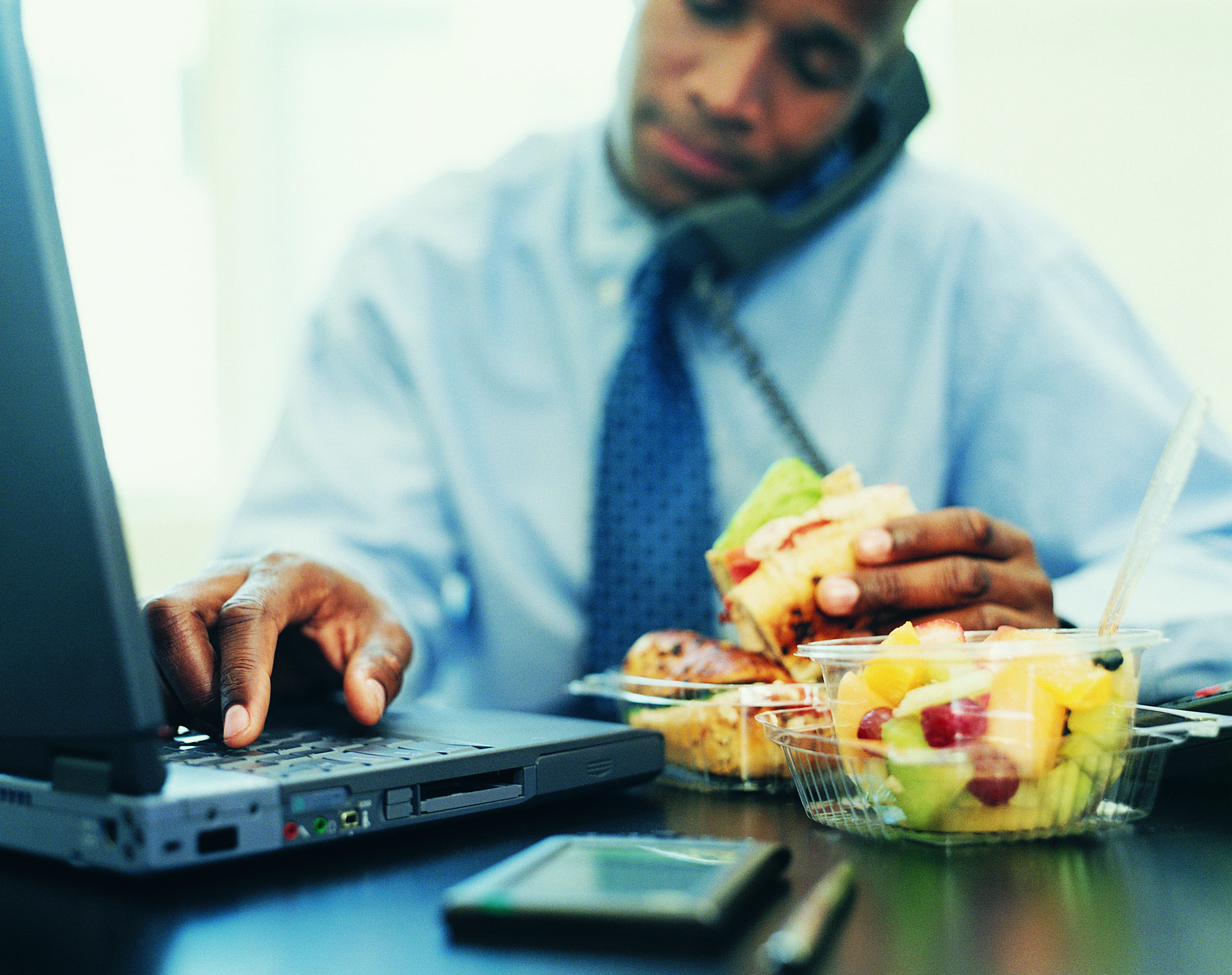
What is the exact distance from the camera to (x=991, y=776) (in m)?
0.42

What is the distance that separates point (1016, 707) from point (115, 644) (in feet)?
1.19

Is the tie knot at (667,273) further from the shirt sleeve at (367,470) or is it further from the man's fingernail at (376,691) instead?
the man's fingernail at (376,691)

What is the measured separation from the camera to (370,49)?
237 centimetres

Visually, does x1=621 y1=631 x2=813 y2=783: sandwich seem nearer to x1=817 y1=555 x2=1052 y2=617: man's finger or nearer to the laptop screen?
x1=817 y1=555 x2=1052 y2=617: man's finger

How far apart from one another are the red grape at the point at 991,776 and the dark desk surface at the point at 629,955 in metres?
0.03

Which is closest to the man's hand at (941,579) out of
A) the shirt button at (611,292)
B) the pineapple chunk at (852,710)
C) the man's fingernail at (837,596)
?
the man's fingernail at (837,596)

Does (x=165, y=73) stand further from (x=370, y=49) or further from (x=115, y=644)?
(x=115, y=644)

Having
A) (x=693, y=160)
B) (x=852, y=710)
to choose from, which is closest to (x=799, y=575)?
(x=852, y=710)

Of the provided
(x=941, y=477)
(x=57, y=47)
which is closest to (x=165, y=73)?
(x=57, y=47)

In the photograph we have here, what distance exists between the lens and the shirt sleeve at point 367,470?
111 centimetres

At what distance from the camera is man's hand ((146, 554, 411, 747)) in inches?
20.1

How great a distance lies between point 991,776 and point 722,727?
0.18 meters

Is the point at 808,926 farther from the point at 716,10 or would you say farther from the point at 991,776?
the point at 716,10

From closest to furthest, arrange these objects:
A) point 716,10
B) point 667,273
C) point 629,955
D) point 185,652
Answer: point 629,955
point 185,652
point 716,10
point 667,273
